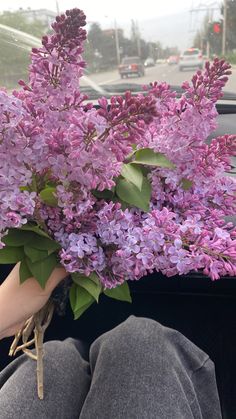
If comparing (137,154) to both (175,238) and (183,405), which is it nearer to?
(175,238)

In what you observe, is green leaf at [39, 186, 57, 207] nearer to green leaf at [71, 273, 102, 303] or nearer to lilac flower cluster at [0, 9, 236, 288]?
lilac flower cluster at [0, 9, 236, 288]

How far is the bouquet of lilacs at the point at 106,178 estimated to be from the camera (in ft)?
3.14

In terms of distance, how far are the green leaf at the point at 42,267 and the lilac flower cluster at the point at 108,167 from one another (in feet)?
0.14

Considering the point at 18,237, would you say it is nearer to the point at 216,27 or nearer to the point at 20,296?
the point at 20,296

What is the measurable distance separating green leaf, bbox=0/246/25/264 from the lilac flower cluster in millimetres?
81

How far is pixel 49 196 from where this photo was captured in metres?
1.07

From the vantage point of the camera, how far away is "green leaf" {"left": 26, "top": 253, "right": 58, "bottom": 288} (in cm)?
112

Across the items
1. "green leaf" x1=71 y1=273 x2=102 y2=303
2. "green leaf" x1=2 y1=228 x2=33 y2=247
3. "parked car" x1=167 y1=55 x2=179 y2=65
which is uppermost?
"green leaf" x1=2 y1=228 x2=33 y2=247

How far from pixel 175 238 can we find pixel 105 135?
0.81ft

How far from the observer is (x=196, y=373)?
161 cm

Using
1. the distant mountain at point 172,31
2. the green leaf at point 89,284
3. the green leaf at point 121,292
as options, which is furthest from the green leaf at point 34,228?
the distant mountain at point 172,31

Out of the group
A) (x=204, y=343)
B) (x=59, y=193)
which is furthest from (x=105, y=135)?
(x=204, y=343)

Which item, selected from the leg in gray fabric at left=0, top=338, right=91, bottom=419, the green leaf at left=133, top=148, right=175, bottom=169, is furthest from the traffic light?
the green leaf at left=133, top=148, right=175, bottom=169

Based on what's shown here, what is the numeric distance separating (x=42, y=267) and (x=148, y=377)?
1.71ft
